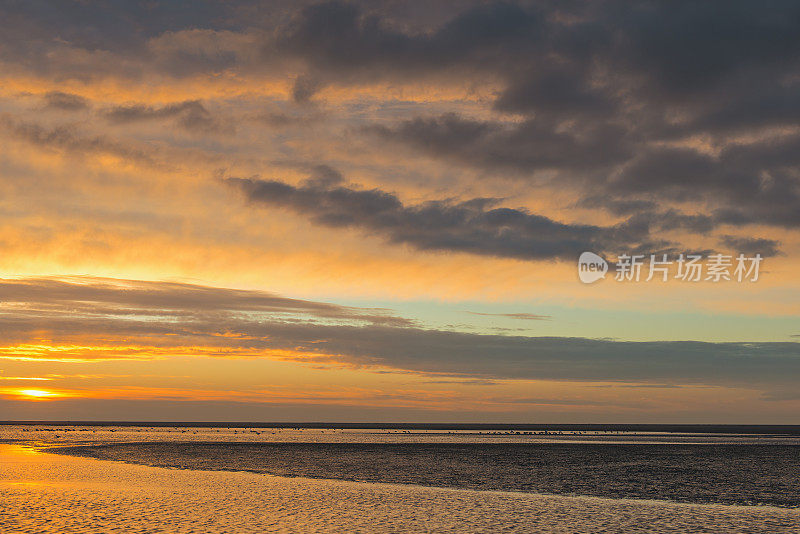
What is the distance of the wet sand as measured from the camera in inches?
1041

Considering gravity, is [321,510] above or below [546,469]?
above

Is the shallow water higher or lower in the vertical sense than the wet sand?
lower

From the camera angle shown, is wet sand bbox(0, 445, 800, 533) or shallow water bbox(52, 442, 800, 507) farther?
shallow water bbox(52, 442, 800, 507)

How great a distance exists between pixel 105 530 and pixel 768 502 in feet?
95.9

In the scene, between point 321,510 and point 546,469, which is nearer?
point 321,510

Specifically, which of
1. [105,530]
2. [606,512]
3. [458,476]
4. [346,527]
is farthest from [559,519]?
[458,476]

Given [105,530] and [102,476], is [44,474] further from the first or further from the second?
[105,530]

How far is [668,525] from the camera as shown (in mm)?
27266

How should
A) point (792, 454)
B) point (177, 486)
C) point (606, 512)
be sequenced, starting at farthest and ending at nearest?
point (792, 454), point (177, 486), point (606, 512)

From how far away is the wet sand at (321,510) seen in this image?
26.4 meters

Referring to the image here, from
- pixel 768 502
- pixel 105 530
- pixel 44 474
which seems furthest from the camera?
pixel 44 474

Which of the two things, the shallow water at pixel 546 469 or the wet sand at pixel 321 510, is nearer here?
the wet sand at pixel 321 510

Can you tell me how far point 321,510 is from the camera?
102 ft

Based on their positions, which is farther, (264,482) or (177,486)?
(264,482)
